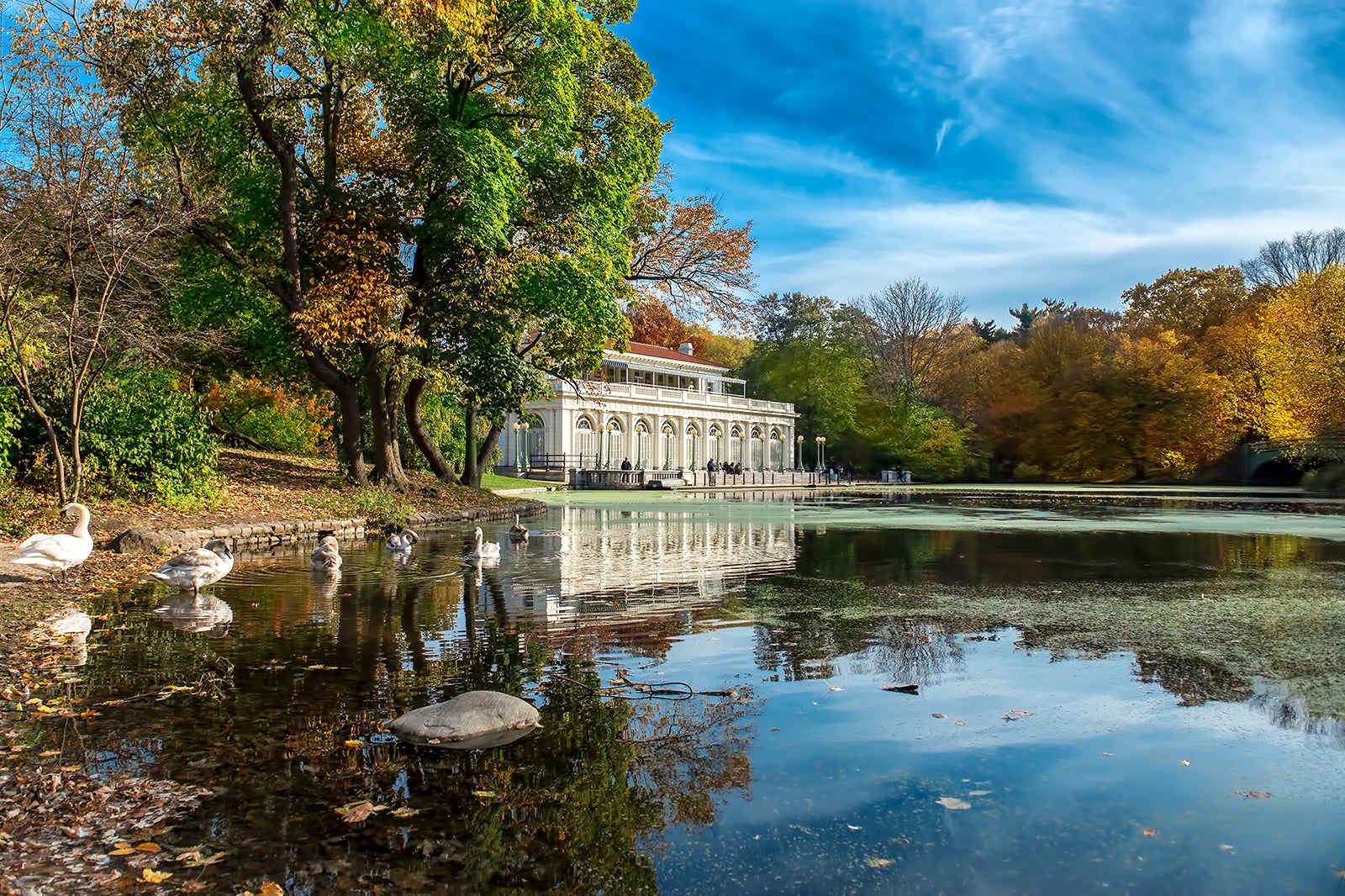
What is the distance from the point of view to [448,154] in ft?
52.8

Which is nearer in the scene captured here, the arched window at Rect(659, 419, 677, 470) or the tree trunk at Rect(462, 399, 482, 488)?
the tree trunk at Rect(462, 399, 482, 488)

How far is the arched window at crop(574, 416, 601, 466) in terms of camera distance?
50750 mm

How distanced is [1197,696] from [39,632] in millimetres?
7111

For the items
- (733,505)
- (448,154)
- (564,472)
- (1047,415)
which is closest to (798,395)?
(1047,415)

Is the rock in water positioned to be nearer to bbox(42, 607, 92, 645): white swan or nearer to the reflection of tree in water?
the reflection of tree in water

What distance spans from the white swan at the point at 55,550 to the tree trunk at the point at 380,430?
9.83 m

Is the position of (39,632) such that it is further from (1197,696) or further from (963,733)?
(1197,696)

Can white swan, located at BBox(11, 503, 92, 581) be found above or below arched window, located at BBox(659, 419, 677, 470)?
below

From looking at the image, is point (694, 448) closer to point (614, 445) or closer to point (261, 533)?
point (614, 445)

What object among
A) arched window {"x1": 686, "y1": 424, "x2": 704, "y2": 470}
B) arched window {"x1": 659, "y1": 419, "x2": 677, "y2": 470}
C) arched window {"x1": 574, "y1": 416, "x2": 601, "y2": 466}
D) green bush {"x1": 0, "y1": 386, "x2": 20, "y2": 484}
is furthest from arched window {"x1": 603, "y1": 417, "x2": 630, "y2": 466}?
green bush {"x1": 0, "y1": 386, "x2": 20, "y2": 484}

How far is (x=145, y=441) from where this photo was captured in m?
12.7

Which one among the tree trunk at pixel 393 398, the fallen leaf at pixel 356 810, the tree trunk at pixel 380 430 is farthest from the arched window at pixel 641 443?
the fallen leaf at pixel 356 810

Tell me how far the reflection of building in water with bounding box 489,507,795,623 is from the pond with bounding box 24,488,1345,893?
0.12m

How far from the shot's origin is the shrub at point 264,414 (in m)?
24.4
